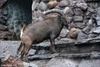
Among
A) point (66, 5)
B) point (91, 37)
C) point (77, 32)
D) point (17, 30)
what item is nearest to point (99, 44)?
point (91, 37)

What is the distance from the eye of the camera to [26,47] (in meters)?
6.88

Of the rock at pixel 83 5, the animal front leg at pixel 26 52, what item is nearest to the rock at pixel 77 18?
the rock at pixel 83 5

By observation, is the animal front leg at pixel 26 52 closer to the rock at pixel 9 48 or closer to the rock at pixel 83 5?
the rock at pixel 9 48

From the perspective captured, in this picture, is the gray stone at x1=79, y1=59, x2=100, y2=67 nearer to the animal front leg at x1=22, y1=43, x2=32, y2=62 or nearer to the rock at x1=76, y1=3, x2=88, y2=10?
the animal front leg at x1=22, y1=43, x2=32, y2=62

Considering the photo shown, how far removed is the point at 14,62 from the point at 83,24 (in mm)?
2237

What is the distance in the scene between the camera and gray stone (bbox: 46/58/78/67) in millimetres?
6820

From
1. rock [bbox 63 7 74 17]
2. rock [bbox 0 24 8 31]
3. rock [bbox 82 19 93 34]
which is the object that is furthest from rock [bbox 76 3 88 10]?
rock [bbox 0 24 8 31]

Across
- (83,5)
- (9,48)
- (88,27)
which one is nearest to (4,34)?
(9,48)

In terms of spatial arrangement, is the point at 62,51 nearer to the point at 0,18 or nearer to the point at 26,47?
the point at 26,47

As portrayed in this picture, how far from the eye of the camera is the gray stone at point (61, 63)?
6.82m

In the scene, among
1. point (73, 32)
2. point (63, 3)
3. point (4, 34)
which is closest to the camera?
point (73, 32)

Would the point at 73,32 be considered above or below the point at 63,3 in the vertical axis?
below

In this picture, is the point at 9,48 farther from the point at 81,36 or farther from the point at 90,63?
the point at 90,63

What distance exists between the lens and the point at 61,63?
6887 millimetres
